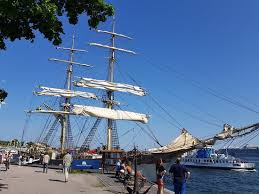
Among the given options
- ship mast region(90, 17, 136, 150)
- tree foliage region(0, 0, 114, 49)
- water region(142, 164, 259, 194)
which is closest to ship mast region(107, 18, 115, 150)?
ship mast region(90, 17, 136, 150)

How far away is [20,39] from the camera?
15641 mm

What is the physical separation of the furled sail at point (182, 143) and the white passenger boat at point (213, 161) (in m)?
55.2

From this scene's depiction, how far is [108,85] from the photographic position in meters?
63.3

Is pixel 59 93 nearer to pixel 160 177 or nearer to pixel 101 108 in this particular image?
pixel 101 108

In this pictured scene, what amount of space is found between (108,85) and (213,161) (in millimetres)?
54751

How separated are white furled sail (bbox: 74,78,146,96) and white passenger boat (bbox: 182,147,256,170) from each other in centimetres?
4262

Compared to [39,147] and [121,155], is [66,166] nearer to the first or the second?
[121,155]

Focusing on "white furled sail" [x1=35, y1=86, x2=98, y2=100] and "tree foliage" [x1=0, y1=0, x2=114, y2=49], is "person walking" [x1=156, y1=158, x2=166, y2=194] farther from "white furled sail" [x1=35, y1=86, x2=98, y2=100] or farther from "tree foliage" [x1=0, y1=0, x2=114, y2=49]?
"white furled sail" [x1=35, y1=86, x2=98, y2=100]

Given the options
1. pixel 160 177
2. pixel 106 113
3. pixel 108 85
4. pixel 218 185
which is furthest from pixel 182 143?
pixel 160 177

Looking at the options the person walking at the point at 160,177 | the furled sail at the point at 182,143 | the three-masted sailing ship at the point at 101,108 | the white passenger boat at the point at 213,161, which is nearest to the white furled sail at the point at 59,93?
the three-masted sailing ship at the point at 101,108

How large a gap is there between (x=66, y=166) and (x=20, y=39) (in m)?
11.2

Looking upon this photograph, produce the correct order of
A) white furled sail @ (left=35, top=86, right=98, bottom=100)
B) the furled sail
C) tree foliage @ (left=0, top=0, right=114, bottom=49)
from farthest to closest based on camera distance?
1. white furled sail @ (left=35, top=86, right=98, bottom=100)
2. the furled sail
3. tree foliage @ (left=0, top=0, right=114, bottom=49)

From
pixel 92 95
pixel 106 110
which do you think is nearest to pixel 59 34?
pixel 106 110

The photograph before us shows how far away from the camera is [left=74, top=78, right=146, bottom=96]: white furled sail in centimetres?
6325
